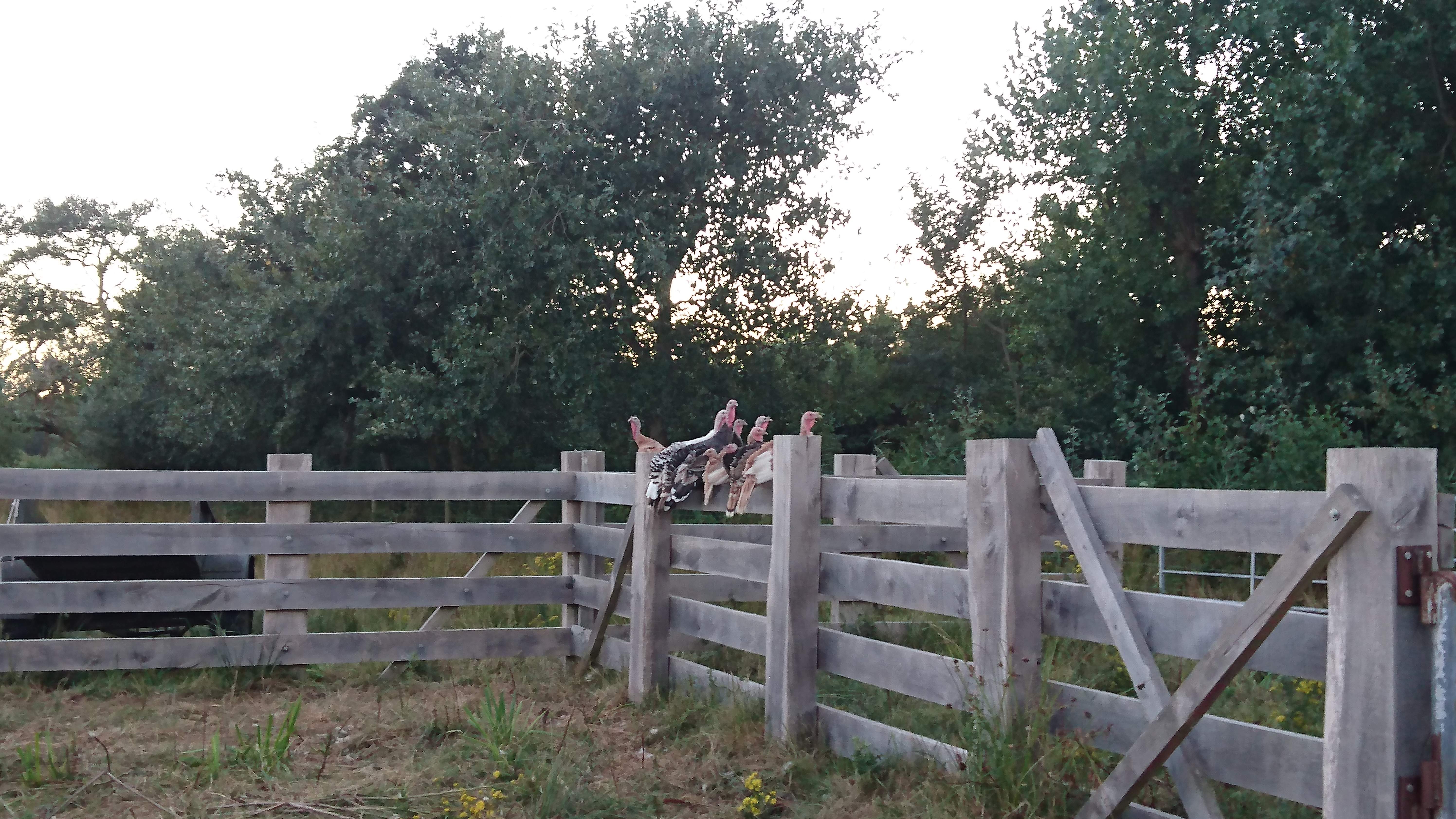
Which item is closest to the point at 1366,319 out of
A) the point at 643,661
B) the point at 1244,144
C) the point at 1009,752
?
the point at 1244,144

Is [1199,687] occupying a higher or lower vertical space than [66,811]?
higher

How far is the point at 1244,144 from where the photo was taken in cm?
1534

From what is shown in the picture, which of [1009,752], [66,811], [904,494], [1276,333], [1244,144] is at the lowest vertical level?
[66,811]

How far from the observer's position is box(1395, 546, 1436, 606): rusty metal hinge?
2.86 metres

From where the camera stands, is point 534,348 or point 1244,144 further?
point 534,348

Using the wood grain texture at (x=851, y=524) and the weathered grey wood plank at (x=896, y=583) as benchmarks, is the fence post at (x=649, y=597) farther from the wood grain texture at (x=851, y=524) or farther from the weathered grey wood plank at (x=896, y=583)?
the weathered grey wood plank at (x=896, y=583)

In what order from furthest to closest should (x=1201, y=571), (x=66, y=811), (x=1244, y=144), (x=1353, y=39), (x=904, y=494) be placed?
(x=1244, y=144)
(x=1353, y=39)
(x=1201, y=571)
(x=904, y=494)
(x=66, y=811)

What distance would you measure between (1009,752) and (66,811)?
3599 millimetres

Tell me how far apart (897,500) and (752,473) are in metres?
1.08

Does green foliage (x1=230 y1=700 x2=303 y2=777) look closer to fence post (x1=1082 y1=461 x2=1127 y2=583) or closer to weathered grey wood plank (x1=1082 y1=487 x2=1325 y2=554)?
weathered grey wood plank (x1=1082 y1=487 x2=1325 y2=554)

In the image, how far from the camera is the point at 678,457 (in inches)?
247

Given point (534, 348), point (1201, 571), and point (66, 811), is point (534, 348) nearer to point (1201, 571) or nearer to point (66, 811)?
point (1201, 571)

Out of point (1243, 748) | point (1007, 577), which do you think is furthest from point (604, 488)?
point (1243, 748)

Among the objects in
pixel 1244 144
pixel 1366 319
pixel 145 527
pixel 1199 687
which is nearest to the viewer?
pixel 1199 687
